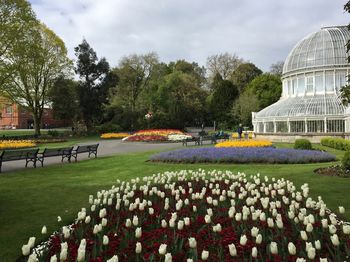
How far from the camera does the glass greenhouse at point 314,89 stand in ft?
94.0

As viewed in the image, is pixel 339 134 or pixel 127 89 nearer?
pixel 339 134

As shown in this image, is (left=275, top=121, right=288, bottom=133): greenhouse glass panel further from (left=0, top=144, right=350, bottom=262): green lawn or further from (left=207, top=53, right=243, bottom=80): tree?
(left=207, top=53, right=243, bottom=80): tree

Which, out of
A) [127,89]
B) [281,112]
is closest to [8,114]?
[127,89]

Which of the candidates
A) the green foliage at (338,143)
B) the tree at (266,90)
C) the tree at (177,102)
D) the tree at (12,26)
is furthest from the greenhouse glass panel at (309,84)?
the tree at (12,26)

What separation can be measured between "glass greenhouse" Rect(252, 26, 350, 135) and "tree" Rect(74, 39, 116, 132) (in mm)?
25735

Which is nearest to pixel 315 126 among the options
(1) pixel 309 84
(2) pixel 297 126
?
(2) pixel 297 126

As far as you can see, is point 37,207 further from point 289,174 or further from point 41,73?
point 41,73

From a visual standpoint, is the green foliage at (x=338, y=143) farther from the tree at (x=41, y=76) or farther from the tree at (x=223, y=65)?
the tree at (x=223, y=65)

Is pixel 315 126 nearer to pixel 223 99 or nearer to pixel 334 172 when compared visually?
pixel 334 172

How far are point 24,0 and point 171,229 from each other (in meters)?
32.0

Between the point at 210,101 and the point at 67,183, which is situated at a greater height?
the point at 210,101

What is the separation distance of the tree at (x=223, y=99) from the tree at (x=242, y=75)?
624cm

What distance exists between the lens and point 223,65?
69.4 m

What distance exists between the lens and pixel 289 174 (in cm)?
1098
